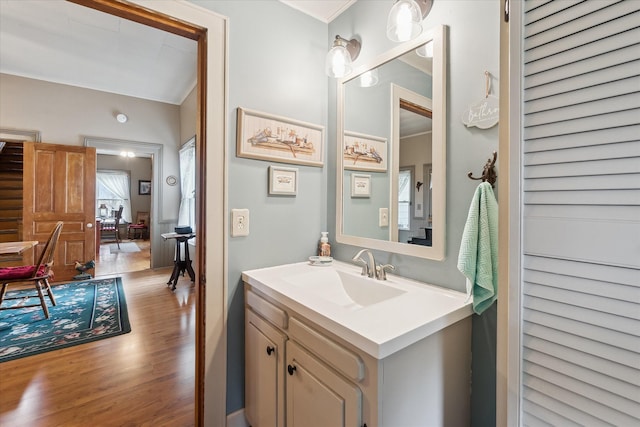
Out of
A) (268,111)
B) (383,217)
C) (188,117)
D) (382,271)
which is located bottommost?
(382,271)

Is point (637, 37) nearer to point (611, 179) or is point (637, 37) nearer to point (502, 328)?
point (611, 179)

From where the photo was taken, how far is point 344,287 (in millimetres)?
1487

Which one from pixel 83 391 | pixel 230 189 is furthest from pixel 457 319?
pixel 83 391

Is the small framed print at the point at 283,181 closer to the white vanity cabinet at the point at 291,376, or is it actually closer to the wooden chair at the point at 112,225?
the white vanity cabinet at the point at 291,376

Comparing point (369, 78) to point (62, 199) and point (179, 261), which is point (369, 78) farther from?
point (62, 199)

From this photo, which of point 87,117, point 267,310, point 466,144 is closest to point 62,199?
point 87,117

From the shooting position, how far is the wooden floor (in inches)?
65.2

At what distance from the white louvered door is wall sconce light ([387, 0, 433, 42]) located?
2.19 ft

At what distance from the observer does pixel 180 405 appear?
5.84ft

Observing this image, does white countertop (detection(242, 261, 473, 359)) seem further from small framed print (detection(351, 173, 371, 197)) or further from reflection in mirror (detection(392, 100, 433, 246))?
small framed print (detection(351, 173, 371, 197))

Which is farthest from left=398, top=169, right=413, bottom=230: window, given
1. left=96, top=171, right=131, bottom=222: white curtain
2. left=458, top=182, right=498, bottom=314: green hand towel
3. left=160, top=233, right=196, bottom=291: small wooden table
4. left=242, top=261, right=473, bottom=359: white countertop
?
left=96, top=171, right=131, bottom=222: white curtain

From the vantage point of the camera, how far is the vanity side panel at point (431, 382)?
80 centimetres

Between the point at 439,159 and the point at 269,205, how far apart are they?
92 centimetres

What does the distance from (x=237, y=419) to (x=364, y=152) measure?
1.62 m
